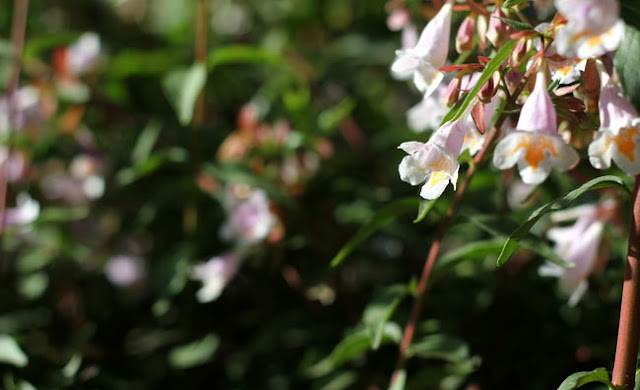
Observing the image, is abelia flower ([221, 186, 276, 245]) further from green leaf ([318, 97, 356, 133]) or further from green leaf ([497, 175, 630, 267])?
green leaf ([497, 175, 630, 267])

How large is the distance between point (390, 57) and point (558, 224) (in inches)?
32.3

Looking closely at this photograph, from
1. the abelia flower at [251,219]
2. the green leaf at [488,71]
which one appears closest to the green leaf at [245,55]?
the abelia flower at [251,219]

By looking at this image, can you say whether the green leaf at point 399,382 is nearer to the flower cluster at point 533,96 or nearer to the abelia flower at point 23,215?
the flower cluster at point 533,96

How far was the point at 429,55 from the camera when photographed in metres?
0.88

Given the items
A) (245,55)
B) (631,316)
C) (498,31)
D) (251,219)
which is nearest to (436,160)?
(498,31)

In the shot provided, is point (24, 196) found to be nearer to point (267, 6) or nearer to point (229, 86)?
point (229, 86)

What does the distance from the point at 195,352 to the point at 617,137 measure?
1003 mm

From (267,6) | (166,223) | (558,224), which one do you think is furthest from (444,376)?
(267,6)

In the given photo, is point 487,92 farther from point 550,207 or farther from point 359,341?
point 359,341

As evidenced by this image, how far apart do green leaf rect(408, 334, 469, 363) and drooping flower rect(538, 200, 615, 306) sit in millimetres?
184

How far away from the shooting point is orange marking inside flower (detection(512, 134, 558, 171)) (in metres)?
0.73

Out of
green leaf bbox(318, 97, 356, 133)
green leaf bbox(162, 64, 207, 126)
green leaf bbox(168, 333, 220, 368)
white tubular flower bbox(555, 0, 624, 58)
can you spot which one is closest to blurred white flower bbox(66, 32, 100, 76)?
green leaf bbox(162, 64, 207, 126)

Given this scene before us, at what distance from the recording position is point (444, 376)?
1.15 m

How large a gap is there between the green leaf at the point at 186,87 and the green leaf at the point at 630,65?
2.69 ft
